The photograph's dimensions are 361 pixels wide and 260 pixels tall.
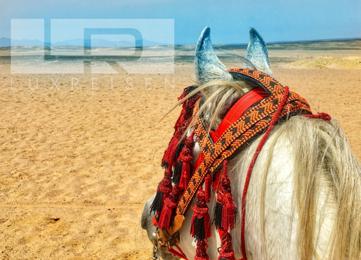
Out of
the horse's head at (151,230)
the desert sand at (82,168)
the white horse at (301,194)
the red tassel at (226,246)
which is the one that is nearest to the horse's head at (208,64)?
the desert sand at (82,168)

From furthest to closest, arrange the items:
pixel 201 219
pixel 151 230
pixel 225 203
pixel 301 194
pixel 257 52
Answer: pixel 151 230, pixel 257 52, pixel 201 219, pixel 225 203, pixel 301 194

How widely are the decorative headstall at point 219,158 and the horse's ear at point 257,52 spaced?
0.24m

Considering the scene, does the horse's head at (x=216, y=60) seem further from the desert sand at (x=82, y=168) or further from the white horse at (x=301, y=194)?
the white horse at (x=301, y=194)

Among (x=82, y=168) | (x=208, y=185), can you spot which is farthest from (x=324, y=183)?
(x=82, y=168)

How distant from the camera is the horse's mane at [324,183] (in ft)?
2.83

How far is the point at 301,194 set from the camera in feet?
3.01

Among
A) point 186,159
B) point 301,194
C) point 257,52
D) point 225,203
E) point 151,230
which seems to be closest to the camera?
point 301,194

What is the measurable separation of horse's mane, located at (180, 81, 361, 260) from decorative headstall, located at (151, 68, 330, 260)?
0.08 meters

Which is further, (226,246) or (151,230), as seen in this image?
(151,230)

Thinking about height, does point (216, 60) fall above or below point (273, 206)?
above

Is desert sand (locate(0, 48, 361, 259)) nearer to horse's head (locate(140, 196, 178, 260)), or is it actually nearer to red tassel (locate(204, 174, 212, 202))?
red tassel (locate(204, 174, 212, 202))

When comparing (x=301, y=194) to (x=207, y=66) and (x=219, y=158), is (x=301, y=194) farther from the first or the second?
(x=207, y=66)

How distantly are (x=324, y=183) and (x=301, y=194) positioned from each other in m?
0.07

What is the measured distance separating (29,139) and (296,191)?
24.3ft
